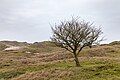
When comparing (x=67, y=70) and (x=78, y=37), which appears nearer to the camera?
(x=67, y=70)

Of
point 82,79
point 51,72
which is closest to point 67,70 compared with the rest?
point 51,72

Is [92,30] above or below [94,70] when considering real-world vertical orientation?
above

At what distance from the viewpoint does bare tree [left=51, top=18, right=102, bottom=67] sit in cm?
4438

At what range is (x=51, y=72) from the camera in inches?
1663

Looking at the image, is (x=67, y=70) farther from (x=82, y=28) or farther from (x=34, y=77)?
(x=82, y=28)

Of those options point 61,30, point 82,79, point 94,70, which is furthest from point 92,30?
point 82,79

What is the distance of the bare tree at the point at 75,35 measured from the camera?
146 ft

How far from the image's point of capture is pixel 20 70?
5191 centimetres

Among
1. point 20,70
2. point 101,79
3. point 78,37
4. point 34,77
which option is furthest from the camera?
point 20,70

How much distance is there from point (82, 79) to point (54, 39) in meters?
11.8

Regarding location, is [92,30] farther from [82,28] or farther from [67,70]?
[67,70]

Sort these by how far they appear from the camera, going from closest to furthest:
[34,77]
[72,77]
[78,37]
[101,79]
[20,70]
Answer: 1. [101,79]
2. [72,77]
3. [34,77]
4. [78,37]
5. [20,70]

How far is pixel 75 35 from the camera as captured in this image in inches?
1743

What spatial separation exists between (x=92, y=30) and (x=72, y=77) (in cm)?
1050
